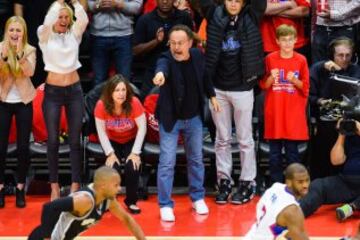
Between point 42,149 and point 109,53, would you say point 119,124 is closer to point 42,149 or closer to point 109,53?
point 42,149

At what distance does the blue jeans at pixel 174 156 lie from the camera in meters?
8.86

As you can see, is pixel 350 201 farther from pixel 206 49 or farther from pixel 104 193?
pixel 104 193

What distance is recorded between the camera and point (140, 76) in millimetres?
11141

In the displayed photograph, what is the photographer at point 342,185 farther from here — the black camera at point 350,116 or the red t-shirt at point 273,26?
the red t-shirt at point 273,26

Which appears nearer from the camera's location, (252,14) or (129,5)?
(252,14)

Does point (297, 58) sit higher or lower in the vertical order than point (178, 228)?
higher

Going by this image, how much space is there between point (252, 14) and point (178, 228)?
2.28m

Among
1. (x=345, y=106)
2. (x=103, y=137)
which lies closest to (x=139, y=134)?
(x=103, y=137)

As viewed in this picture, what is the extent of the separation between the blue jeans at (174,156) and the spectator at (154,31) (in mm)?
1365

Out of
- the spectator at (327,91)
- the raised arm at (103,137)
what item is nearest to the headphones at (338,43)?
the spectator at (327,91)

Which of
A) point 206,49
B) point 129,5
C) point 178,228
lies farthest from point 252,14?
point 178,228

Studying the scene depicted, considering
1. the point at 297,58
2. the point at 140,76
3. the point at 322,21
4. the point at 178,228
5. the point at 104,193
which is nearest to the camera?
the point at 104,193

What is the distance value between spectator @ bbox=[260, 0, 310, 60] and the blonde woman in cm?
266

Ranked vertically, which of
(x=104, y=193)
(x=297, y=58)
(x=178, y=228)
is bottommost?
(x=178, y=228)
